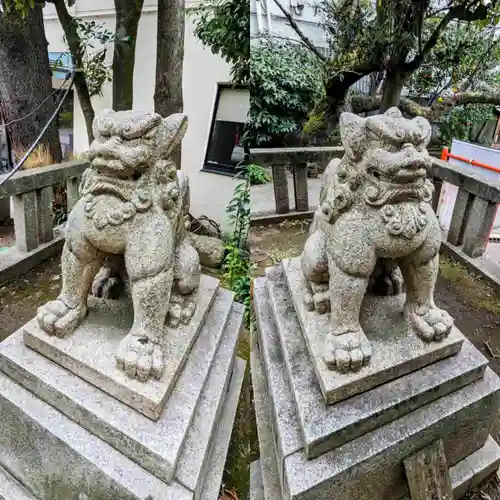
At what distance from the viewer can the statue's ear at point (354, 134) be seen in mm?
1187

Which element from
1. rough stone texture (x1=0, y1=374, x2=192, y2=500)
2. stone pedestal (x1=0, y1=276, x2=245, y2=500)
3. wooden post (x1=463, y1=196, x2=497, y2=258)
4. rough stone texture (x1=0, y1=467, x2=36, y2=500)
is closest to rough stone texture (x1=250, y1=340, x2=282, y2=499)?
stone pedestal (x1=0, y1=276, x2=245, y2=500)

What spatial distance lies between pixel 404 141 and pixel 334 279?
468 millimetres

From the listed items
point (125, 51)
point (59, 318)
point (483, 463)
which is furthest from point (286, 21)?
point (483, 463)

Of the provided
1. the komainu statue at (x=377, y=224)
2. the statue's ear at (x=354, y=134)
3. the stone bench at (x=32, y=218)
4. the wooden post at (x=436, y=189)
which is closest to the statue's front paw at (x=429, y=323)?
the komainu statue at (x=377, y=224)

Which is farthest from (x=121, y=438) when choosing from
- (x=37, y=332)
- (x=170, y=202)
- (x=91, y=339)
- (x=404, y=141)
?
(x=404, y=141)

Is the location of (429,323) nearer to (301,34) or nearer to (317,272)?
(317,272)

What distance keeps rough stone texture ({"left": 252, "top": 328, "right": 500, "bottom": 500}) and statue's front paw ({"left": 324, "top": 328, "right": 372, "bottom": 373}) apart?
0.75 feet

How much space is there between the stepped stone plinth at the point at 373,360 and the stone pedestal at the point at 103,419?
28 cm

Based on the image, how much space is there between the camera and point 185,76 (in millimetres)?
2740

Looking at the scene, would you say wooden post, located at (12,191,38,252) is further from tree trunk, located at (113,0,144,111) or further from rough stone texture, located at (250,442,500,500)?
rough stone texture, located at (250,442,500,500)

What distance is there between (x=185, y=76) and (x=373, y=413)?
2356mm

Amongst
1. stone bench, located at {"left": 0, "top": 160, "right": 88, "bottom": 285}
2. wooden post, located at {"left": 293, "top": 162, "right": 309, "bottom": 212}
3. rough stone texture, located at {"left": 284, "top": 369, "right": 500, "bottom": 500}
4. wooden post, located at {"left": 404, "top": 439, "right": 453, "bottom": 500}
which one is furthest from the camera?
wooden post, located at {"left": 293, "top": 162, "right": 309, "bottom": 212}

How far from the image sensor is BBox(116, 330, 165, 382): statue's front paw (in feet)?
4.10

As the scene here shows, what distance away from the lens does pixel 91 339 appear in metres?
1.41
